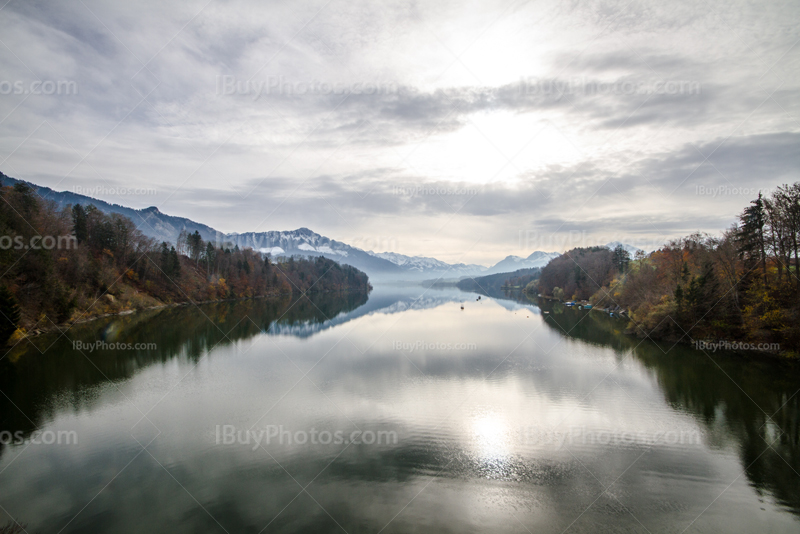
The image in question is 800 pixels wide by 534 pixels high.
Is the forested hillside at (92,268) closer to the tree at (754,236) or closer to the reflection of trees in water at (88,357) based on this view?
the reflection of trees in water at (88,357)

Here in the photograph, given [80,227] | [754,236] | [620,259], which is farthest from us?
[620,259]

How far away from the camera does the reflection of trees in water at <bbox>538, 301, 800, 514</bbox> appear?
521 inches

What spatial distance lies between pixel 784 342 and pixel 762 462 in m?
23.8

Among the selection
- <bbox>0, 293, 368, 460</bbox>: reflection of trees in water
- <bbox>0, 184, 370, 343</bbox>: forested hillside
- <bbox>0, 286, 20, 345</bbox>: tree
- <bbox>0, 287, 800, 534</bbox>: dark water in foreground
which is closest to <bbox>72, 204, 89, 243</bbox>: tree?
<bbox>0, 184, 370, 343</bbox>: forested hillside

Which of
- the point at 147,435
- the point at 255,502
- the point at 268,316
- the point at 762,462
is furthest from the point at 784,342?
the point at 268,316

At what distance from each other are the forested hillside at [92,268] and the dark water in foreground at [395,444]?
9.27 m

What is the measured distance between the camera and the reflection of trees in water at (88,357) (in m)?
18.5

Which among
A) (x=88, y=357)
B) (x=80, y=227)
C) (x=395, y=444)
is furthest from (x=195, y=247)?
(x=395, y=444)

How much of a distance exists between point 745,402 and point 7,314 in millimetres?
52002

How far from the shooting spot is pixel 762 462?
1370cm

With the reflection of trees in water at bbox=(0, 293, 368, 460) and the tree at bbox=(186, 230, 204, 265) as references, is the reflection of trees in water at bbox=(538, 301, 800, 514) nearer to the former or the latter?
the reflection of trees in water at bbox=(0, 293, 368, 460)

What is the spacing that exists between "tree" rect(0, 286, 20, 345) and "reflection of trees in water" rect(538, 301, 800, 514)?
4690 centimetres

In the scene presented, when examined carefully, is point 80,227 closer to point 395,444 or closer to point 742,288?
point 395,444

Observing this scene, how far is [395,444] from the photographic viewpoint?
14.6 meters
